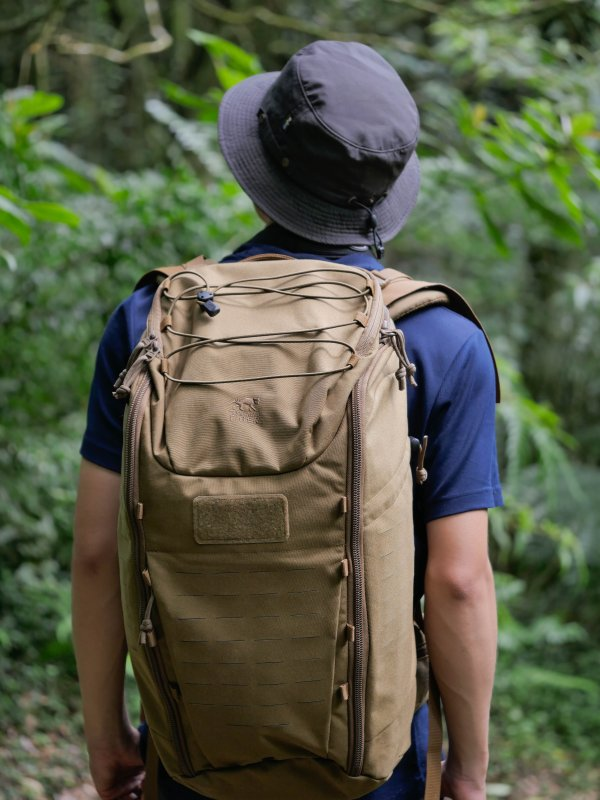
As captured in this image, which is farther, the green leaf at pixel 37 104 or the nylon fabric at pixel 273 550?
the green leaf at pixel 37 104

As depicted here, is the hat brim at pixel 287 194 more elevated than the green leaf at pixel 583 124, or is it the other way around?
the hat brim at pixel 287 194

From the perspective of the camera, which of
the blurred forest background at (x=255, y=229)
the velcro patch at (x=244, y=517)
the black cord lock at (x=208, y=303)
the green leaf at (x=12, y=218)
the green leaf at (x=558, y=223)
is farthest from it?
the blurred forest background at (x=255, y=229)

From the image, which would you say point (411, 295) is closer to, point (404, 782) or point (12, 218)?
point (404, 782)

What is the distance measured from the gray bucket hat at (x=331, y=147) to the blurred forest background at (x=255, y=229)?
657 mm

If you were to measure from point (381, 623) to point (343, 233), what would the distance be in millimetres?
609

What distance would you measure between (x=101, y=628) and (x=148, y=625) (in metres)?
0.32

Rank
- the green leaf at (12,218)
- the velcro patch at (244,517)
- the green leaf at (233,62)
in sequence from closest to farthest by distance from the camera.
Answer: the velcro patch at (244,517), the green leaf at (12,218), the green leaf at (233,62)

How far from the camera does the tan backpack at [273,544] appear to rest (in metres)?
1.19

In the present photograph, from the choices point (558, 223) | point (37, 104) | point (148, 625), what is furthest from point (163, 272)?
point (558, 223)

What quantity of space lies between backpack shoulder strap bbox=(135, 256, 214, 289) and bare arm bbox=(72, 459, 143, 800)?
1.03 feet

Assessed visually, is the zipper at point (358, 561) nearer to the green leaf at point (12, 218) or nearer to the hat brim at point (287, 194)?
the hat brim at point (287, 194)

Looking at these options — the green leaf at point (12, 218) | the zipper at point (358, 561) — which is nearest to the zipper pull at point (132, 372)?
the zipper at point (358, 561)

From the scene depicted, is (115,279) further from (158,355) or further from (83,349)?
(158,355)

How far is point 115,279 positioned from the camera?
125 inches
